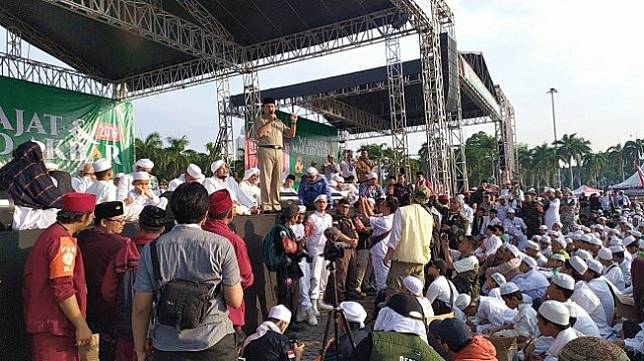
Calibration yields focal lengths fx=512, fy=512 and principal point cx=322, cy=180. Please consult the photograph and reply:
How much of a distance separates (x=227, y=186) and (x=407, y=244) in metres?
2.65

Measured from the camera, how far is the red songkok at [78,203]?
2693mm

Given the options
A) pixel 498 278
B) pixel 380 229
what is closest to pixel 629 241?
pixel 498 278

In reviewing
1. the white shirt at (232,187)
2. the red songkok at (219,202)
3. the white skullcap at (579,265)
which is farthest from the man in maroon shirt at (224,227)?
the white skullcap at (579,265)

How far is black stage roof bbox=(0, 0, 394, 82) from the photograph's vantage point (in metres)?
12.6

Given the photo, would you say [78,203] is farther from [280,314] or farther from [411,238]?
[411,238]

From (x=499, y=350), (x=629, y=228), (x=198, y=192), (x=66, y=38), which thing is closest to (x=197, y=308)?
(x=198, y=192)

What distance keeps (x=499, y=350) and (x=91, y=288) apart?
9.44ft

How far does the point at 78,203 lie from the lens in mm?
2713

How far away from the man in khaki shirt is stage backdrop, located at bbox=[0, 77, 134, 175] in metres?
7.29

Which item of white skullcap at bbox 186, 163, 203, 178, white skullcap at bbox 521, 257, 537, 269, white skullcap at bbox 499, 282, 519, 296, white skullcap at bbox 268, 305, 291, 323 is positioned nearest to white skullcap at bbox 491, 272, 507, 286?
white skullcap at bbox 521, 257, 537, 269

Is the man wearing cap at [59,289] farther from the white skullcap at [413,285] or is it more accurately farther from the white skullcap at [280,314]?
the white skullcap at [413,285]

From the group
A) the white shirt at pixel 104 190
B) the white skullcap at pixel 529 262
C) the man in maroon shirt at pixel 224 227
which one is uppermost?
the white shirt at pixel 104 190

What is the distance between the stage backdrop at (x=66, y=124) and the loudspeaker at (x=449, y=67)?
9.46 metres

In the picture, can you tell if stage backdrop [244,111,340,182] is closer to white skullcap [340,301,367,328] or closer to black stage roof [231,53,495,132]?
black stage roof [231,53,495,132]
